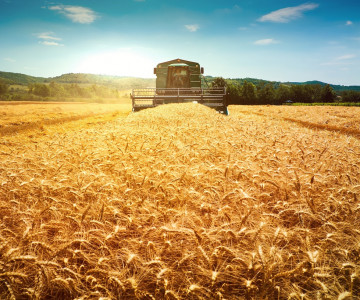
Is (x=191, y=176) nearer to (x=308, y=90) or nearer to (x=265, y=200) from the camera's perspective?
(x=265, y=200)

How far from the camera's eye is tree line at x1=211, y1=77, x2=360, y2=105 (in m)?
50.5

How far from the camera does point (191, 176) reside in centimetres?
281

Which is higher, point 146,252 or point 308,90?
point 308,90

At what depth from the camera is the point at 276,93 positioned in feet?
213

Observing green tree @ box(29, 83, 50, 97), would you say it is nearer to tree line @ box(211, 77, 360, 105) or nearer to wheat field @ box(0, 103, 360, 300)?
tree line @ box(211, 77, 360, 105)

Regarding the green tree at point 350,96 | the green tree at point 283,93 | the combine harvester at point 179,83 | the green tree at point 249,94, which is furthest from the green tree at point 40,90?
the green tree at point 350,96

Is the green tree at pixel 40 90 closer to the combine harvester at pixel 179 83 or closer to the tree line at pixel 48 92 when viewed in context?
the tree line at pixel 48 92

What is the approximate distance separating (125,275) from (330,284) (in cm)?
141

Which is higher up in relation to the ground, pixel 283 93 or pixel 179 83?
pixel 283 93

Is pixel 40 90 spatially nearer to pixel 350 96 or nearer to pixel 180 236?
pixel 180 236

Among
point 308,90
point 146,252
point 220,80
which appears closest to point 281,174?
point 146,252

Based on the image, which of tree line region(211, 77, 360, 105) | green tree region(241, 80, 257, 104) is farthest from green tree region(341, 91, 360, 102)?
green tree region(241, 80, 257, 104)

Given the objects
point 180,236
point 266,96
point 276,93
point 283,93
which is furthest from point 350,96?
point 180,236

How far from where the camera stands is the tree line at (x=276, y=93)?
50.5 meters
